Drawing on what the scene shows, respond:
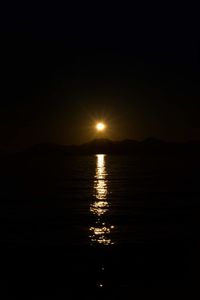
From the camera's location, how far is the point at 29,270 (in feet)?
82.4

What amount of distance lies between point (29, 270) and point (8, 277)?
1.46m

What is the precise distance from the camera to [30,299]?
20.5m

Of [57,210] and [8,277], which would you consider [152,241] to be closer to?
[8,277]

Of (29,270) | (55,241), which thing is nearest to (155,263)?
(29,270)

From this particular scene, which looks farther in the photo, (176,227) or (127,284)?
(176,227)

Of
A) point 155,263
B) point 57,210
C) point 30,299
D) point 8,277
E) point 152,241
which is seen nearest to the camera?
point 30,299

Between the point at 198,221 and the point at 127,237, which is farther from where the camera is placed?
the point at 198,221

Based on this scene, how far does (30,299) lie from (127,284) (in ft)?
14.5

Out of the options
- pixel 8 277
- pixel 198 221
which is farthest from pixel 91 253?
pixel 198 221

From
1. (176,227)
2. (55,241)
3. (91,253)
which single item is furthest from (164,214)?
(91,253)

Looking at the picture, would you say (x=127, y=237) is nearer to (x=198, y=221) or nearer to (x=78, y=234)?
(x=78, y=234)

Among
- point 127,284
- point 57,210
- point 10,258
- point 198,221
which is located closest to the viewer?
point 127,284

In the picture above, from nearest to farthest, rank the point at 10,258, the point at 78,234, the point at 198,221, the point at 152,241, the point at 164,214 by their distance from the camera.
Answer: the point at 10,258, the point at 152,241, the point at 78,234, the point at 198,221, the point at 164,214

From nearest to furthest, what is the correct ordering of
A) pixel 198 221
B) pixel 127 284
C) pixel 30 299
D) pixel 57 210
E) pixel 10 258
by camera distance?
pixel 30 299 → pixel 127 284 → pixel 10 258 → pixel 198 221 → pixel 57 210
